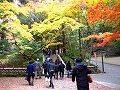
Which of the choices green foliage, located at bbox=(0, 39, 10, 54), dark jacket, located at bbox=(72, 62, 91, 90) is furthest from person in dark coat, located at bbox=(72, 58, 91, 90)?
green foliage, located at bbox=(0, 39, 10, 54)

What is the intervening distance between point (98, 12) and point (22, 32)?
9.03 metres

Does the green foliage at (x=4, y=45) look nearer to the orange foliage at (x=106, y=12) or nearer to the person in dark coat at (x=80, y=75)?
the orange foliage at (x=106, y=12)

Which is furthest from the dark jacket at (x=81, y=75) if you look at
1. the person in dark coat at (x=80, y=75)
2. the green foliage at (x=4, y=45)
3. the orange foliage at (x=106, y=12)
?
the green foliage at (x=4, y=45)

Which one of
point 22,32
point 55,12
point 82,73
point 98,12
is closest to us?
point 82,73

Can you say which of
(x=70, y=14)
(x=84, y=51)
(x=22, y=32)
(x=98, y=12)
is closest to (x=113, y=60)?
(x=84, y=51)

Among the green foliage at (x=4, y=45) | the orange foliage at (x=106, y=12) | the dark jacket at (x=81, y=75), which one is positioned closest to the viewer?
the dark jacket at (x=81, y=75)

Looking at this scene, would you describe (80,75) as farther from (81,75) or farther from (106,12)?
(106,12)

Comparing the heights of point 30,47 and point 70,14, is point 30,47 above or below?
below

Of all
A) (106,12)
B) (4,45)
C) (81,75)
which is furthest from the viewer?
(4,45)

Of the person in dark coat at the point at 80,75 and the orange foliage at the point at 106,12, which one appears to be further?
the orange foliage at the point at 106,12

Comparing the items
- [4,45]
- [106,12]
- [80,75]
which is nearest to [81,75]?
[80,75]

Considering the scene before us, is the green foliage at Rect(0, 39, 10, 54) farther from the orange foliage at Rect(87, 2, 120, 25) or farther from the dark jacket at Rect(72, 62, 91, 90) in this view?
the dark jacket at Rect(72, 62, 91, 90)

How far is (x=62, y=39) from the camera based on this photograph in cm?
3672

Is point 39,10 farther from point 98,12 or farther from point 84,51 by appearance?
point 98,12
